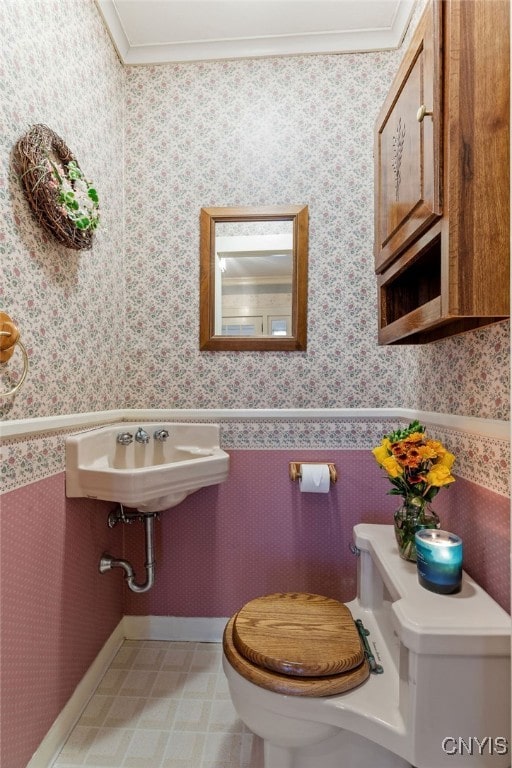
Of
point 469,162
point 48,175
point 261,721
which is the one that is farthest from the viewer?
point 48,175

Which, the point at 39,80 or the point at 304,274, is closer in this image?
the point at 39,80

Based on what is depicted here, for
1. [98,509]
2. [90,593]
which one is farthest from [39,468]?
[90,593]

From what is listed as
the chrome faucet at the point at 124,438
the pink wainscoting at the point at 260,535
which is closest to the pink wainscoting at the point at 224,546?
the pink wainscoting at the point at 260,535

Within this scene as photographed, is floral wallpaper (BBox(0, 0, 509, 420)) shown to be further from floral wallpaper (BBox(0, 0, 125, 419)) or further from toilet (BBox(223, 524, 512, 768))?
toilet (BBox(223, 524, 512, 768))

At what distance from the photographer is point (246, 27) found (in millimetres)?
1632

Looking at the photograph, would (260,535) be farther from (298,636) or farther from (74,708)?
(74,708)

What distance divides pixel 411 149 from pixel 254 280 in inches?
33.0

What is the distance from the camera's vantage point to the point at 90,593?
1.44 m

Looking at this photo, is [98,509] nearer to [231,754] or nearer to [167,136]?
[231,754]

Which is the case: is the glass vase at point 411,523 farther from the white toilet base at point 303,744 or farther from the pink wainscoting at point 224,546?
the white toilet base at point 303,744

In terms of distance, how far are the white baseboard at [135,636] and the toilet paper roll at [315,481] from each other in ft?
2.45

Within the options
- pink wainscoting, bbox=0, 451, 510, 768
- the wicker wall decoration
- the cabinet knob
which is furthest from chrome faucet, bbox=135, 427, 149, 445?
the cabinet knob

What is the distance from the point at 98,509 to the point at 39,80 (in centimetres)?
146

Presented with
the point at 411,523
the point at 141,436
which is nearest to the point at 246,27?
the point at 141,436
